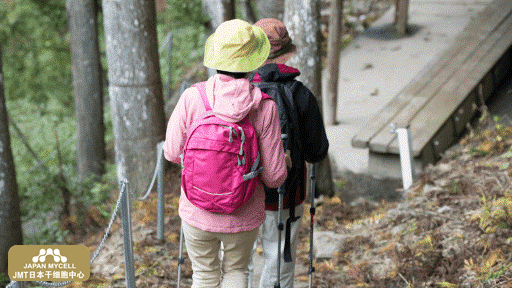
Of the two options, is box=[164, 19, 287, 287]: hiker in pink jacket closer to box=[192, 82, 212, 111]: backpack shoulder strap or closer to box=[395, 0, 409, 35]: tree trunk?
box=[192, 82, 212, 111]: backpack shoulder strap

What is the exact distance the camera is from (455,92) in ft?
26.2

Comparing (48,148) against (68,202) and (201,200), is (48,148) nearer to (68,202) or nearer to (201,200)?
(68,202)

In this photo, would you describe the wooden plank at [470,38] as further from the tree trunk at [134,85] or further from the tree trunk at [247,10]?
the tree trunk at [247,10]

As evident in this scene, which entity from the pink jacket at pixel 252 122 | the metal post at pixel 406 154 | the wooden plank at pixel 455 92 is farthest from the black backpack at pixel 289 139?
the wooden plank at pixel 455 92

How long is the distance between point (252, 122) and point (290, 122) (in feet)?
1.70

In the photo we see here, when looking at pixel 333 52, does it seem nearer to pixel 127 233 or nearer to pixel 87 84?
pixel 87 84

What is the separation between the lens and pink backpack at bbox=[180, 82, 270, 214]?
2.62 meters

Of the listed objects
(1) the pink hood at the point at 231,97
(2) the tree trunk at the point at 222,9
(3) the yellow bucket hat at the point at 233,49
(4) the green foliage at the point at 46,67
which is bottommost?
(4) the green foliage at the point at 46,67

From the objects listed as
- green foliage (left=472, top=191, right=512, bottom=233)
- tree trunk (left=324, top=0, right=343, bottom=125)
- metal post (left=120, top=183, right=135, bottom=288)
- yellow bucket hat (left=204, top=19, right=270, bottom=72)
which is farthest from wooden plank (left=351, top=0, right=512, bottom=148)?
yellow bucket hat (left=204, top=19, right=270, bottom=72)

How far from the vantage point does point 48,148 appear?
484 inches

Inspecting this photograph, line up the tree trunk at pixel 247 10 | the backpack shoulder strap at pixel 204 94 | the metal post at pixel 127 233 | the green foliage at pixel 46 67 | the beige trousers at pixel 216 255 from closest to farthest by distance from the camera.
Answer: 1. the backpack shoulder strap at pixel 204 94
2. the beige trousers at pixel 216 255
3. the metal post at pixel 127 233
4. the green foliage at pixel 46 67
5. the tree trunk at pixel 247 10

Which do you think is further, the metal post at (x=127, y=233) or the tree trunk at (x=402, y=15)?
the tree trunk at (x=402, y=15)

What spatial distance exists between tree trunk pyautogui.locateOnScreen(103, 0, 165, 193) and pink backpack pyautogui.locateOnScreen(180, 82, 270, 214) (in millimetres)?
3347

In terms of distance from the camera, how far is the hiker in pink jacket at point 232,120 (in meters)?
2.70
